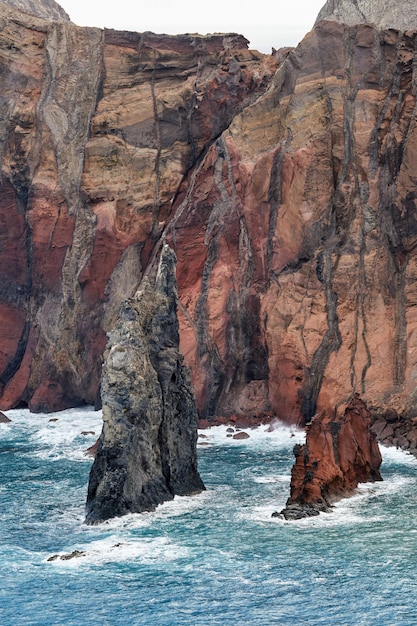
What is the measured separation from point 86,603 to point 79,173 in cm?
6316

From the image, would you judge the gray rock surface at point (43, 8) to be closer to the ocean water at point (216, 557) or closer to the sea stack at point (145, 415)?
the sea stack at point (145, 415)

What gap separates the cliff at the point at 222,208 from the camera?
8131 cm

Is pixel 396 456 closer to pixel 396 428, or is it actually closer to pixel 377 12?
pixel 396 428

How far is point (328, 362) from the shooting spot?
80500 mm

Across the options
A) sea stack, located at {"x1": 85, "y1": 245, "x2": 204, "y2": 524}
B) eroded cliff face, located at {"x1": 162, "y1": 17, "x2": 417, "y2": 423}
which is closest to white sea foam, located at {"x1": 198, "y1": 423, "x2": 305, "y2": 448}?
eroded cliff face, located at {"x1": 162, "y1": 17, "x2": 417, "y2": 423}

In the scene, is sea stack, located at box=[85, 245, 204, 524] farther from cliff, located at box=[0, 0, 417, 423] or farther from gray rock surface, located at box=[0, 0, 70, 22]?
gray rock surface, located at box=[0, 0, 70, 22]

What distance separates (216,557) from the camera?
1843 inches

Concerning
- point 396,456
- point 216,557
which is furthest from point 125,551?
point 396,456

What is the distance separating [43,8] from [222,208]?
237ft

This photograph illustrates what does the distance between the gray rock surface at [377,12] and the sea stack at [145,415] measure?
145 ft

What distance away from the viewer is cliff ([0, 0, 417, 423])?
8131 cm

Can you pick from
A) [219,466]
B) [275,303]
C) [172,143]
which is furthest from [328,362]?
[172,143]

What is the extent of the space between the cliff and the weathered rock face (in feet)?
46.8

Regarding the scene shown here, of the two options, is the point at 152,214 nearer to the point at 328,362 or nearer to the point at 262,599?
the point at 328,362
